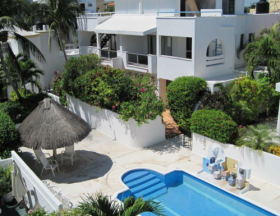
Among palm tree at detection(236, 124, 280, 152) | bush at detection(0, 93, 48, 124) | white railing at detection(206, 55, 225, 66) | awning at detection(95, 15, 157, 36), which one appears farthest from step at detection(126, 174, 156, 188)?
awning at detection(95, 15, 157, 36)

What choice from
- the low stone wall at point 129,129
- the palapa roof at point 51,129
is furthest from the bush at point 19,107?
the palapa roof at point 51,129

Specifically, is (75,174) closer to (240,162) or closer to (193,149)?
(193,149)

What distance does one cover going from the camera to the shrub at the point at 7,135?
47.1 feet

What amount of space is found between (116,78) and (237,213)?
10316 millimetres

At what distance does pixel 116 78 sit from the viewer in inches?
752

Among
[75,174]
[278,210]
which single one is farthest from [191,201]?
[75,174]

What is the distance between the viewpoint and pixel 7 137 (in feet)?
47.5

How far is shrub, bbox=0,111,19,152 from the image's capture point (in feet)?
47.1

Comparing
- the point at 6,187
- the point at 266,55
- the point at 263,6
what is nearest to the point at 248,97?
the point at 266,55

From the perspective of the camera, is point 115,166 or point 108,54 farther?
point 108,54

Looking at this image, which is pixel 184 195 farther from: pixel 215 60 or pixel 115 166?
pixel 215 60

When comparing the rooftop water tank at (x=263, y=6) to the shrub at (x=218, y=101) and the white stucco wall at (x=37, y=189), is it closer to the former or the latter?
the shrub at (x=218, y=101)

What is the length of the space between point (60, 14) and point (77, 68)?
10.0 meters

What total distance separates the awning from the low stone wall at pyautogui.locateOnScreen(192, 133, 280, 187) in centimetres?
1126
